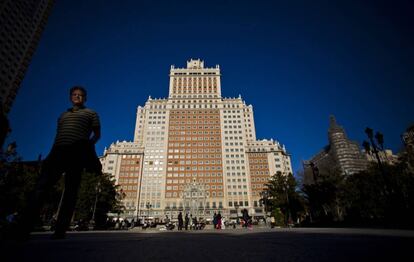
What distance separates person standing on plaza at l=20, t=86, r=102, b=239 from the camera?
10.3 feet

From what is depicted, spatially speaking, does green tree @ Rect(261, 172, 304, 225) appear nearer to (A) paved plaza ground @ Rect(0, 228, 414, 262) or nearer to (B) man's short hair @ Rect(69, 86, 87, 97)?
(A) paved plaza ground @ Rect(0, 228, 414, 262)

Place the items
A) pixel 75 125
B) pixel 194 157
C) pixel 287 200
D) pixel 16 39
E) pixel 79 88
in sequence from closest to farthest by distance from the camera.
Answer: pixel 75 125, pixel 79 88, pixel 287 200, pixel 16 39, pixel 194 157

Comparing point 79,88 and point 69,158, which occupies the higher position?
point 79,88

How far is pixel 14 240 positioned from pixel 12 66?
276ft

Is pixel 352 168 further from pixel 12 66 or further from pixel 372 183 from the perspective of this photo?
pixel 12 66

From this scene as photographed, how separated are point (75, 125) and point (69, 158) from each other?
1.90ft

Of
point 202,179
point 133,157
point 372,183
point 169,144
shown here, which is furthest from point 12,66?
point 372,183

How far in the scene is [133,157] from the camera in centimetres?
7894

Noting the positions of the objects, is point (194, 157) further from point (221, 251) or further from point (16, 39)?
point (221, 251)

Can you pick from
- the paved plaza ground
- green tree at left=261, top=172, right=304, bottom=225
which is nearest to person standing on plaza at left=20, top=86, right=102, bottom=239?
the paved plaza ground

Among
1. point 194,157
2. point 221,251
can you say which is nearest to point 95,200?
point 221,251

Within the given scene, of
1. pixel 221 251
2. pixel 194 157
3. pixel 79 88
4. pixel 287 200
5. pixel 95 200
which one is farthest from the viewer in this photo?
pixel 194 157

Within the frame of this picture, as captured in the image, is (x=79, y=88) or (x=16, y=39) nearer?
(x=79, y=88)

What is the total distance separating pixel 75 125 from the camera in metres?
3.51
